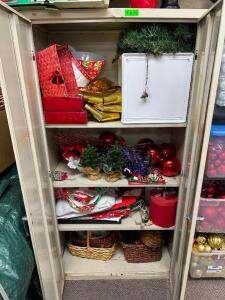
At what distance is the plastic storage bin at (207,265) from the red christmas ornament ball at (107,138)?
0.90 metres

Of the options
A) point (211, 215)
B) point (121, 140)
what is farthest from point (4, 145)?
point (211, 215)

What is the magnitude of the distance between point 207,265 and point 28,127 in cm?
144

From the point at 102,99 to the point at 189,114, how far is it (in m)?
0.46

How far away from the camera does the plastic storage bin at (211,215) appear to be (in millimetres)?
1292

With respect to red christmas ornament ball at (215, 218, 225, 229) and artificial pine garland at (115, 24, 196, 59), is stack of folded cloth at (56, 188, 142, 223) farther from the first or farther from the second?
artificial pine garland at (115, 24, 196, 59)

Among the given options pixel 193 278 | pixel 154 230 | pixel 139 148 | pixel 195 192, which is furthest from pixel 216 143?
pixel 193 278

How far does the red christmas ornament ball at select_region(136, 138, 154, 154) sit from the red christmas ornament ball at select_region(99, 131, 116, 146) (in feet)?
0.58

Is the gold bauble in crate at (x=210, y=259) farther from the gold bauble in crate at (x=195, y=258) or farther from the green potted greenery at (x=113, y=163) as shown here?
the green potted greenery at (x=113, y=163)

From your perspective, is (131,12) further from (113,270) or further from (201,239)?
(113,270)

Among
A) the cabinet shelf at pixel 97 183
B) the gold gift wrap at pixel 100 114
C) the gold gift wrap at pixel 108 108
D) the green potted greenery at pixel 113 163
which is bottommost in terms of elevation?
the cabinet shelf at pixel 97 183

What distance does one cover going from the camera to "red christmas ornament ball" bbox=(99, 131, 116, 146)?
1.51 m

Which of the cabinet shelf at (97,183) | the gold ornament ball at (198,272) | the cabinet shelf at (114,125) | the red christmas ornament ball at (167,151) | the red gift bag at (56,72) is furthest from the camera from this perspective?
the gold ornament ball at (198,272)

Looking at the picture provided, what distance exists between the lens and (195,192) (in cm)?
102

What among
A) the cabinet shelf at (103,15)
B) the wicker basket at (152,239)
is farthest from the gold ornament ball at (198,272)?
the cabinet shelf at (103,15)
